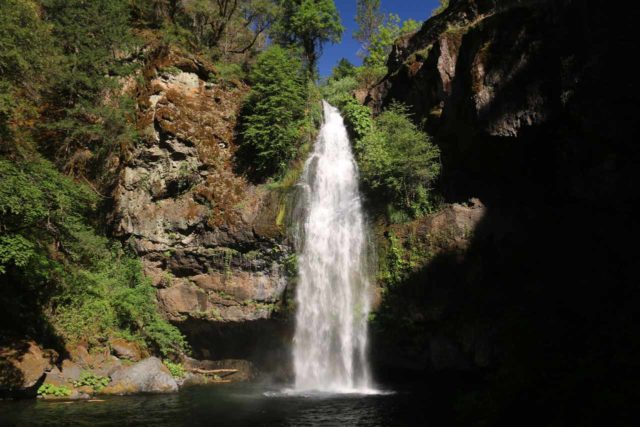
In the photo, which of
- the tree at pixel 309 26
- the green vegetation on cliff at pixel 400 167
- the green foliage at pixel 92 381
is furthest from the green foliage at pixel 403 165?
the tree at pixel 309 26

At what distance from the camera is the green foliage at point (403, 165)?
54.4 ft

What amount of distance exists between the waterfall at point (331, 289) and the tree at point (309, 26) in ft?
55.1

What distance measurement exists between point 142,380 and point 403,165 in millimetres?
12252

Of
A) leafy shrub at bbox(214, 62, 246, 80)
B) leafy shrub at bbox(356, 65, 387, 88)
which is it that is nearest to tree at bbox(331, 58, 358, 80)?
leafy shrub at bbox(356, 65, 387, 88)

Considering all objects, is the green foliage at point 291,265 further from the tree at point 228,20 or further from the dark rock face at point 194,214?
the tree at point 228,20

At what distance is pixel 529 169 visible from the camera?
14.3 m

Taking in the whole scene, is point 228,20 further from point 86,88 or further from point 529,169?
point 529,169

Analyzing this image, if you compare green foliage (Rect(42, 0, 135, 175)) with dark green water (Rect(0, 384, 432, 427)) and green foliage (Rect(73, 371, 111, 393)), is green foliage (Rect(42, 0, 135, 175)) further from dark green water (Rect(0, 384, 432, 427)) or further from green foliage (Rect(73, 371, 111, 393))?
dark green water (Rect(0, 384, 432, 427))

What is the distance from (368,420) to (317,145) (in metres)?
14.0

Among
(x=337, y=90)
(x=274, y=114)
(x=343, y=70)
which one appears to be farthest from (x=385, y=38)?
(x=274, y=114)

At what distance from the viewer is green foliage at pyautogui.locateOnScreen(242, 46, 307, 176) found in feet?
63.8

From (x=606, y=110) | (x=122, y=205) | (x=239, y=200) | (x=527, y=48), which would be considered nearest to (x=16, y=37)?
(x=122, y=205)

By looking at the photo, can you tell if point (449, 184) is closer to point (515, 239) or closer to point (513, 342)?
point (515, 239)

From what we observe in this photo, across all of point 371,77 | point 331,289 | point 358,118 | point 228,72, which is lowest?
point 331,289
